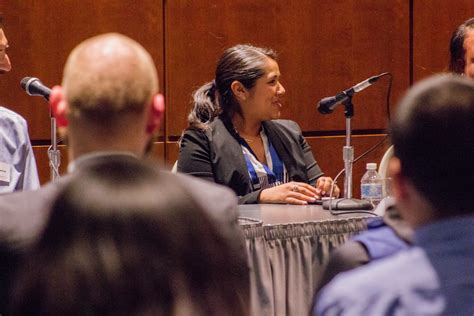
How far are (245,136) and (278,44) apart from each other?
1.32 meters

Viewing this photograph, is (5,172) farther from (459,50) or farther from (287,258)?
(459,50)

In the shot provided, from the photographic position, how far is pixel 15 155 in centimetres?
351

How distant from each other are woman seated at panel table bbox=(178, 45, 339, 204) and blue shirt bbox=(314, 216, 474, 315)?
8.63 ft

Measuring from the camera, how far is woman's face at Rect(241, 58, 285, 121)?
162 inches

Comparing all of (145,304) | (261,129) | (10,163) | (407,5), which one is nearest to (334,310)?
(145,304)

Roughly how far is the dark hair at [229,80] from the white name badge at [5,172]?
95 centimetres

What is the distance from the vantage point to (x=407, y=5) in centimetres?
553

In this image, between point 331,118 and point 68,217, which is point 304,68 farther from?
point 68,217

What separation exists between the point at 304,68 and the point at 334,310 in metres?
4.18

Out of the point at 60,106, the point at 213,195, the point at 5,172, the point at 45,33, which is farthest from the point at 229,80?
the point at 60,106

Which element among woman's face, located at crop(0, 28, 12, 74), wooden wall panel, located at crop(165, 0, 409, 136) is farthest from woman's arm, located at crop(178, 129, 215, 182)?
wooden wall panel, located at crop(165, 0, 409, 136)

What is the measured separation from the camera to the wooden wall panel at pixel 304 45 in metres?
5.14

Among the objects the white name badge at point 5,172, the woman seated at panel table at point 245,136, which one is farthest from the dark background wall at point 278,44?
the white name badge at point 5,172

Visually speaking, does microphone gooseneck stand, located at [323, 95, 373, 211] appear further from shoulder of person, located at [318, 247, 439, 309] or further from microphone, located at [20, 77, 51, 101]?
shoulder of person, located at [318, 247, 439, 309]
